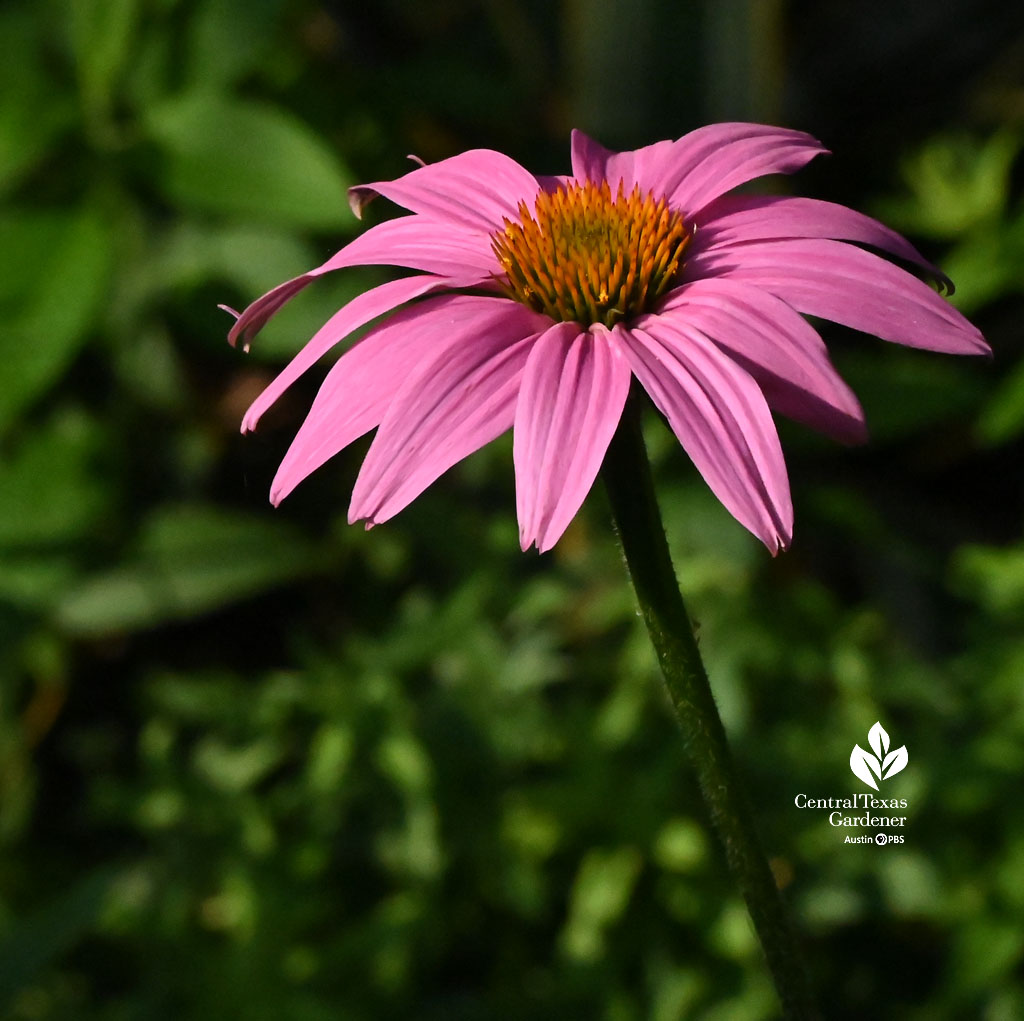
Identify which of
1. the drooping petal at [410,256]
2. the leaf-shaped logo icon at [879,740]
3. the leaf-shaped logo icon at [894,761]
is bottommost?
the leaf-shaped logo icon at [894,761]

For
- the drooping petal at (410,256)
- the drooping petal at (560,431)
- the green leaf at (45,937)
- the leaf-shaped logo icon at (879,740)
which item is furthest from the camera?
the leaf-shaped logo icon at (879,740)

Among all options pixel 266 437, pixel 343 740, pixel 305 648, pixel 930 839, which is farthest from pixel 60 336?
pixel 930 839

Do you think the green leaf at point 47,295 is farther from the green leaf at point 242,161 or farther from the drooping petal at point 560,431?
the drooping petal at point 560,431

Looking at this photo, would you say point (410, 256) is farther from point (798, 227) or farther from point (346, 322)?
point (798, 227)

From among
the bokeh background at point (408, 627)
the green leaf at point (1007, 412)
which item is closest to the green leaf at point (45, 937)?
the bokeh background at point (408, 627)

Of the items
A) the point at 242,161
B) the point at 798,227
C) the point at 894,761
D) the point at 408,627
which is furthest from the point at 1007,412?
the point at 798,227

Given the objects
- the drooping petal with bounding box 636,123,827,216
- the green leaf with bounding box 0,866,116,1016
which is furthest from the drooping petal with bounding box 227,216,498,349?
the green leaf with bounding box 0,866,116,1016
